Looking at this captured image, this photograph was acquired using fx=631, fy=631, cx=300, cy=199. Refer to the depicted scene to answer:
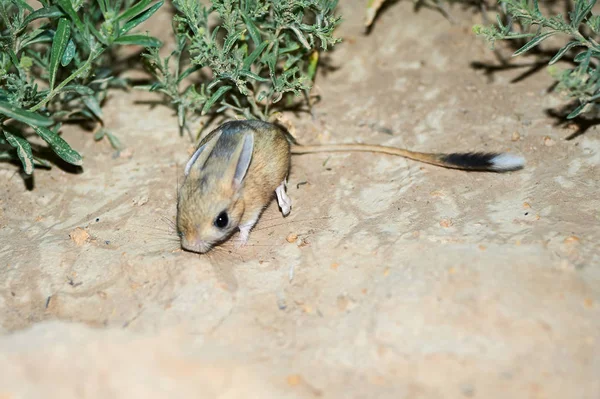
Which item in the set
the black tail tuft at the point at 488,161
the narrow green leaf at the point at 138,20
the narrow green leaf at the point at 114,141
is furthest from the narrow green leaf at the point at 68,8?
the black tail tuft at the point at 488,161

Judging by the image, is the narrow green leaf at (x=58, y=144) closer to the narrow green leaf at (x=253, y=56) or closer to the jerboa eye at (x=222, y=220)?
the jerboa eye at (x=222, y=220)

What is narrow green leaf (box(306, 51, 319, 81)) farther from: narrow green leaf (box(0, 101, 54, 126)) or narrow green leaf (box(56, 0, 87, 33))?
narrow green leaf (box(0, 101, 54, 126))

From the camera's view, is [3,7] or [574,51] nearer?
[3,7]

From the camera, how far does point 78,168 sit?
17.7ft

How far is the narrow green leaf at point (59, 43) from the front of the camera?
4.59 meters

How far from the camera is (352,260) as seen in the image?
4.05 metres

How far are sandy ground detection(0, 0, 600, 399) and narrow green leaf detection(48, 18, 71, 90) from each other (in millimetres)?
1075

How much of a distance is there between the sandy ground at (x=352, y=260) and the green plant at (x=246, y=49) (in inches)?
20.8

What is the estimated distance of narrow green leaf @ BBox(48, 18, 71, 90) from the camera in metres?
4.59

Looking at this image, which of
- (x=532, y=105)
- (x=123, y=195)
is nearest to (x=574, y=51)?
(x=532, y=105)

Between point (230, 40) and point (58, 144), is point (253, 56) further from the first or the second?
point (58, 144)

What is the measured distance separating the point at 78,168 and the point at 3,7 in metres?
1.41

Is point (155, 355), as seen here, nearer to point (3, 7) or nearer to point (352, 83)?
point (3, 7)

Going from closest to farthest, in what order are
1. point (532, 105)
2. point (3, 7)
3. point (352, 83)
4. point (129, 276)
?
point (129, 276), point (3, 7), point (532, 105), point (352, 83)
